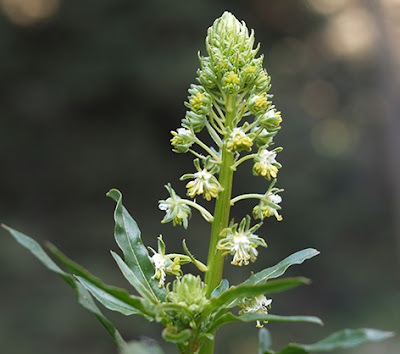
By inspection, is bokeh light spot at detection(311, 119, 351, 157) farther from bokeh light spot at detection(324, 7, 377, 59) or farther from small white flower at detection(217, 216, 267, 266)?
small white flower at detection(217, 216, 267, 266)

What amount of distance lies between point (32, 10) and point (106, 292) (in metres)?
12.1

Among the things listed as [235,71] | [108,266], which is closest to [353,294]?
[108,266]

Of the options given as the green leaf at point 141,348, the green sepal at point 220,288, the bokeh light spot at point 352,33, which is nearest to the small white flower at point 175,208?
the green sepal at point 220,288

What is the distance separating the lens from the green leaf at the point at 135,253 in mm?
1767

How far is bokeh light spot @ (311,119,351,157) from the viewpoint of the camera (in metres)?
16.9

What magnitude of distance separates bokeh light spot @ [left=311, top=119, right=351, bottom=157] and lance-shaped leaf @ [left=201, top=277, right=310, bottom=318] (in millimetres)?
15106

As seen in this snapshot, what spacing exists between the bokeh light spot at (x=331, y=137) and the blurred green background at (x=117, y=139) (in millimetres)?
458

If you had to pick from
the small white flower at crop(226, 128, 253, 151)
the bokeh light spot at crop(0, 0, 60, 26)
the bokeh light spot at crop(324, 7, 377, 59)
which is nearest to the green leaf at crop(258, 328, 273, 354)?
the small white flower at crop(226, 128, 253, 151)

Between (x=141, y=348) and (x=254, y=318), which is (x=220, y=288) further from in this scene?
(x=141, y=348)

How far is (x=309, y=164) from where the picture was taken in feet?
53.3

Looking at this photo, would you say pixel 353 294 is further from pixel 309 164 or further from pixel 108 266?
pixel 108 266

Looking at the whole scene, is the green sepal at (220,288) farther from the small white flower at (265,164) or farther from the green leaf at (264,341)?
the small white flower at (265,164)

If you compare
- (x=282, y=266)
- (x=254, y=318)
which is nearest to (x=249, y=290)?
(x=254, y=318)

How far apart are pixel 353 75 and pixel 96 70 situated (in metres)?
10.4
